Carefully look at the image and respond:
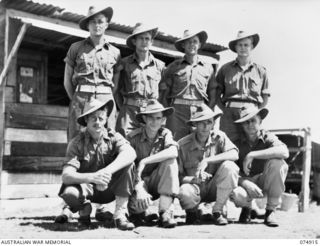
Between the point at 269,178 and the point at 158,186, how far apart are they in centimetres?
128

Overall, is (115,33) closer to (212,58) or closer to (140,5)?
(140,5)

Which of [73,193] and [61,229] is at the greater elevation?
[73,193]

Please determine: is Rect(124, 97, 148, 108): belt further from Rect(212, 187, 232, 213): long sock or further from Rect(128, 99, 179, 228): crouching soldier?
Rect(212, 187, 232, 213): long sock

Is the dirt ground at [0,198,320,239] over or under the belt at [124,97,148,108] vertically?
under

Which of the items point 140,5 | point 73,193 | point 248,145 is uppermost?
point 140,5

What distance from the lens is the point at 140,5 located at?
5.79m

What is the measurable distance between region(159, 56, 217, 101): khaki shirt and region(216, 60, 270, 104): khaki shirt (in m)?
0.22

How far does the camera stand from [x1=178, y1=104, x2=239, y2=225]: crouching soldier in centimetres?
473

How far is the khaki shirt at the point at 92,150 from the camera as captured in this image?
4367 mm

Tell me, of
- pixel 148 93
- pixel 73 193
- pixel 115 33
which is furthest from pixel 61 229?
pixel 115 33

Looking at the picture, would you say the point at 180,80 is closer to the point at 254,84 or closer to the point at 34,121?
the point at 254,84

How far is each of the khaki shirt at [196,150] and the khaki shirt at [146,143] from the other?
0.96 ft

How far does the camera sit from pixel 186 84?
225 inches

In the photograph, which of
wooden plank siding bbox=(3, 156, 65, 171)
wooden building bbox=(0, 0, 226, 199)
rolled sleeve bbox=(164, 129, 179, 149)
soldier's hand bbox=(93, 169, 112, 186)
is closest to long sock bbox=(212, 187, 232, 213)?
rolled sleeve bbox=(164, 129, 179, 149)
